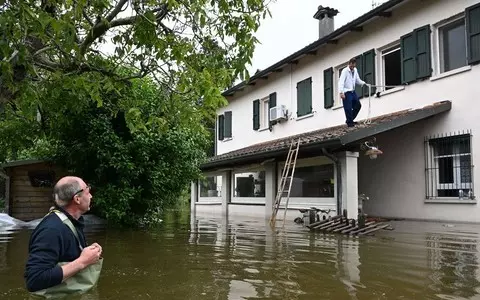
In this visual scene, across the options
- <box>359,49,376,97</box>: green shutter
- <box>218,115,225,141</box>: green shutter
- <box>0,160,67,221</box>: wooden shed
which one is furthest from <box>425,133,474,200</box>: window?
<box>218,115,225,141</box>: green shutter

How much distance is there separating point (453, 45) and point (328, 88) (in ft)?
17.0

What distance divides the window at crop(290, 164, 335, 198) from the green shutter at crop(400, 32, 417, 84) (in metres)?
3.32

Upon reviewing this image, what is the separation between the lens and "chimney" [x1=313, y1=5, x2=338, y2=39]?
21.3m

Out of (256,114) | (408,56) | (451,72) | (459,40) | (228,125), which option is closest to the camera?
(451,72)

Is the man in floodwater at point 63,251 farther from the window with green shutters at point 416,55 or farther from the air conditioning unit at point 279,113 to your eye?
the air conditioning unit at point 279,113

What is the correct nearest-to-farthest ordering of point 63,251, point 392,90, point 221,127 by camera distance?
1. point 63,251
2. point 392,90
3. point 221,127

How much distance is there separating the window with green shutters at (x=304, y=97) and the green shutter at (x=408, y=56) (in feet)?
16.6

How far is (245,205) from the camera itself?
20.4 meters

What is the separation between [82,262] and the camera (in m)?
3.12

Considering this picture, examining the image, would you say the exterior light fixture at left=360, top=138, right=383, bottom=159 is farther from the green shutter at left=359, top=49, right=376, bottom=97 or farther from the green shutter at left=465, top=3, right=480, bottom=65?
the green shutter at left=359, top=49, right=376, bottom=97

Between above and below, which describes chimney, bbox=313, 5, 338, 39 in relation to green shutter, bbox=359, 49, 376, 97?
above

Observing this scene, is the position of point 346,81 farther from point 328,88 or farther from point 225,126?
point 225,126

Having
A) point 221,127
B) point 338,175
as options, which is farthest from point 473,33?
point 221,127

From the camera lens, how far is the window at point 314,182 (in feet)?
48.9
